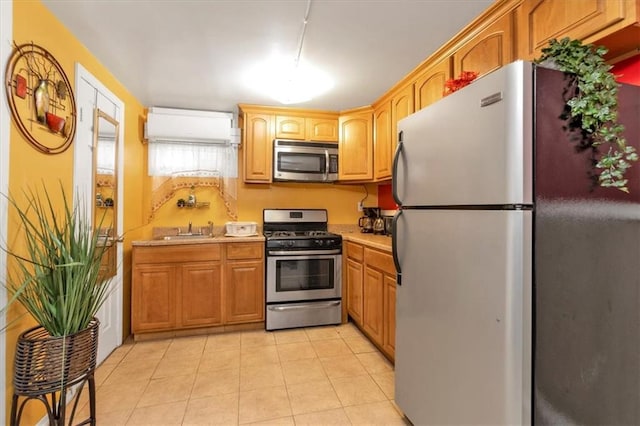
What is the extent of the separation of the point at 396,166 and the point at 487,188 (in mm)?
643

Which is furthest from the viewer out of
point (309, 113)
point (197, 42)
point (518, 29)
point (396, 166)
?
point (309, 113)

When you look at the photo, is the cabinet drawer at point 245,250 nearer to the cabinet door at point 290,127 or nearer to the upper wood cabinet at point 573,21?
the cabinet door at point 290,127

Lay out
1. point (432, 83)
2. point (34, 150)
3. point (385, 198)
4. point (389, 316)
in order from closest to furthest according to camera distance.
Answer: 1. point (34, 150)
2. point (432, 83)
3. point (389, 316)
4. point (385, 198)

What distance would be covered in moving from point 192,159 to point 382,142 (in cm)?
210

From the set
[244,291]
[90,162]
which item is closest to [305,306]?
[244,291]

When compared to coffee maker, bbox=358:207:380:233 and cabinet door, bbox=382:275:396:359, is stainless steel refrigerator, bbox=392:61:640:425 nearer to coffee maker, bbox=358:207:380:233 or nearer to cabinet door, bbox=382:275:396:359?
cabinet door, bbox=382:275:396:359

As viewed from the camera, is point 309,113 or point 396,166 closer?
point 396,166

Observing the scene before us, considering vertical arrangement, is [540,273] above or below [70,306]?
above

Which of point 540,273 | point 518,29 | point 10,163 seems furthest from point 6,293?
point 518,29

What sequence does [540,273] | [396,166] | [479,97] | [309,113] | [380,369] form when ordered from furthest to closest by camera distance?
[309,113], [380,369], [396,166], [479,97], [540,273]

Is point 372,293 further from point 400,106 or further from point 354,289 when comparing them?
point 400,106

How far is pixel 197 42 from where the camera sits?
6.64 ft

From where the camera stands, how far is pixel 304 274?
10.2ft

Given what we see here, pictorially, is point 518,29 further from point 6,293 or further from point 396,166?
point 6,293
